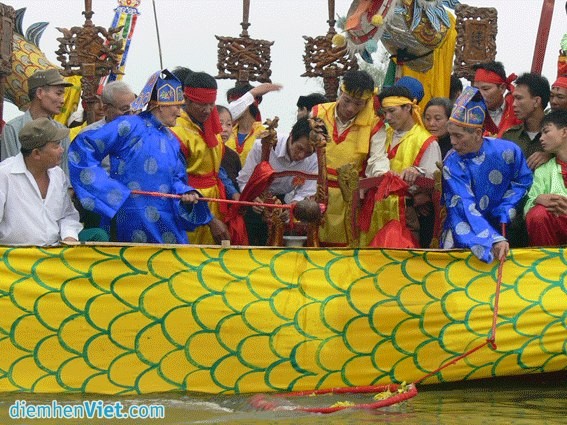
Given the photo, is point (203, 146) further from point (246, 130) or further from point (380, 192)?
point (246, 130)

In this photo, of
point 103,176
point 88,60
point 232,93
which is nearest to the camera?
point 103,176

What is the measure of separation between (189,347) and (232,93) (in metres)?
3.42

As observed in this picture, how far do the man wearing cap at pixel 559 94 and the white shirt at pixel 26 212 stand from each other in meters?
2.84

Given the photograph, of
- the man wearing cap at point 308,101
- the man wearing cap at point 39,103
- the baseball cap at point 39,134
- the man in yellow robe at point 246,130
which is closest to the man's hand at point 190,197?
the baseball cap at point 39,134

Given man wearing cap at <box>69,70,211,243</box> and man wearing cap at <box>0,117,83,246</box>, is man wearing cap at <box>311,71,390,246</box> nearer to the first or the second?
man wearing cap at <box>69,70,211,243</box>

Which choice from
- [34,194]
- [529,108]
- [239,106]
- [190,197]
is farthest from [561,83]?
[34,194]

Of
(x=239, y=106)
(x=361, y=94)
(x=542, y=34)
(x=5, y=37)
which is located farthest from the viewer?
(x=239, y=106)

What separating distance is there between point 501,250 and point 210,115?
1.93m

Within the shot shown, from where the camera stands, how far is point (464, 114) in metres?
6.44

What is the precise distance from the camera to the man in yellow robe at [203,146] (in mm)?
6836

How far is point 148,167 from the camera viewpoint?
6461 millimetres

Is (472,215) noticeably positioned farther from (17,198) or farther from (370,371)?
(17,198)

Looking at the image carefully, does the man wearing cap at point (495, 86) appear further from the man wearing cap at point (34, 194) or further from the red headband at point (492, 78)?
the man wearing cap at point (34, 194)

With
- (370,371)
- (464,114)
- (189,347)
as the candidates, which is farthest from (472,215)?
(189,347)
